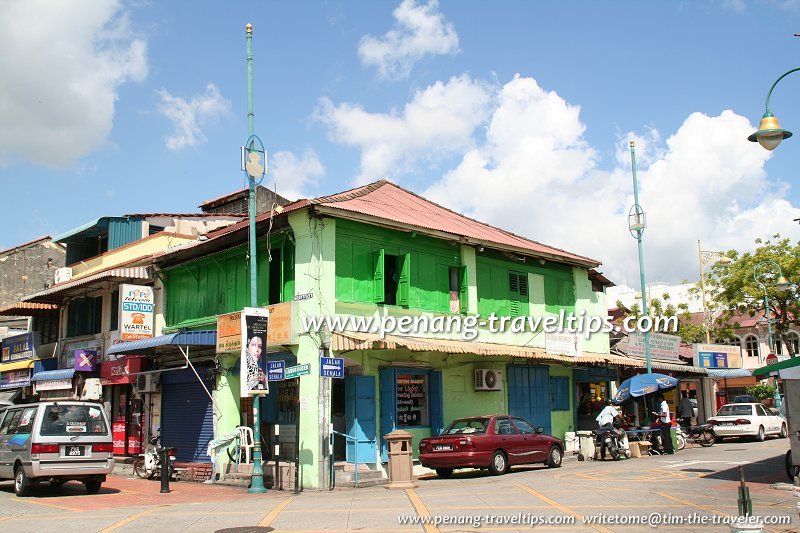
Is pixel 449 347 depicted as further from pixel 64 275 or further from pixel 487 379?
pixel 64 275

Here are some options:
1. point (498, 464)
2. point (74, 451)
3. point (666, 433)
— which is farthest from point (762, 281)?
point (74, 451)

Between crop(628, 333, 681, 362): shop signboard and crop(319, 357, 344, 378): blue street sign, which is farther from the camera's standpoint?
crop(628, 333, 681, 362): shop signboard

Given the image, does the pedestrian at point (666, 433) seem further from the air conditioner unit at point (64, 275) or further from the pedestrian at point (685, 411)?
the air conditioner unit at point (64, 275)

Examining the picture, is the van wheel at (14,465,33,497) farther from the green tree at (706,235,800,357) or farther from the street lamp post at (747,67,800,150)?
the green tree at (706,235,800,357)

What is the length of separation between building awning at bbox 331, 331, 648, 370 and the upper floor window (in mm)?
40149

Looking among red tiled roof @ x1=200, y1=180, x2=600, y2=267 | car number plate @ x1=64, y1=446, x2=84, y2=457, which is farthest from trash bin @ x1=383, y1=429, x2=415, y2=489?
car number plate @ x1=64, y1=446, x2=84, y2=457

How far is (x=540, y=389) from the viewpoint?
25516mm

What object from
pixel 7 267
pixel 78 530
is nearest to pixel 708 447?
pixel 78 530

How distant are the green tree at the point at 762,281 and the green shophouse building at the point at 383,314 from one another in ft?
73.2

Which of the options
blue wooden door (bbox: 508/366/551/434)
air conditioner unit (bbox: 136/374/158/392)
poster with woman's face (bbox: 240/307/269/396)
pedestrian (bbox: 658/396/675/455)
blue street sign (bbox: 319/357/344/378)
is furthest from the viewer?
blue wooden door (bbox: 508/366/551/434)

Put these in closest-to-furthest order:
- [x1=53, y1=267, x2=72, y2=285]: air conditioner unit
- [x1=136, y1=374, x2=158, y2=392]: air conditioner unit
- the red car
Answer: the red car → [x1=136, y1=374, x2=158, y2=392]: air conditioner unit → [x1=53, y1=267, x2=72, y2=285]: air conditioner unit

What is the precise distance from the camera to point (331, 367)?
16.9 meters

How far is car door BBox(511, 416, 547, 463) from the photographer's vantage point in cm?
1945

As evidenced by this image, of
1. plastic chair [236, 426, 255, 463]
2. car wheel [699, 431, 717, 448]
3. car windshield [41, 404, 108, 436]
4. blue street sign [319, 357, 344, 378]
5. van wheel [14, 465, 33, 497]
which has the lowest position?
car wheel [699, 431, 717, 448]
